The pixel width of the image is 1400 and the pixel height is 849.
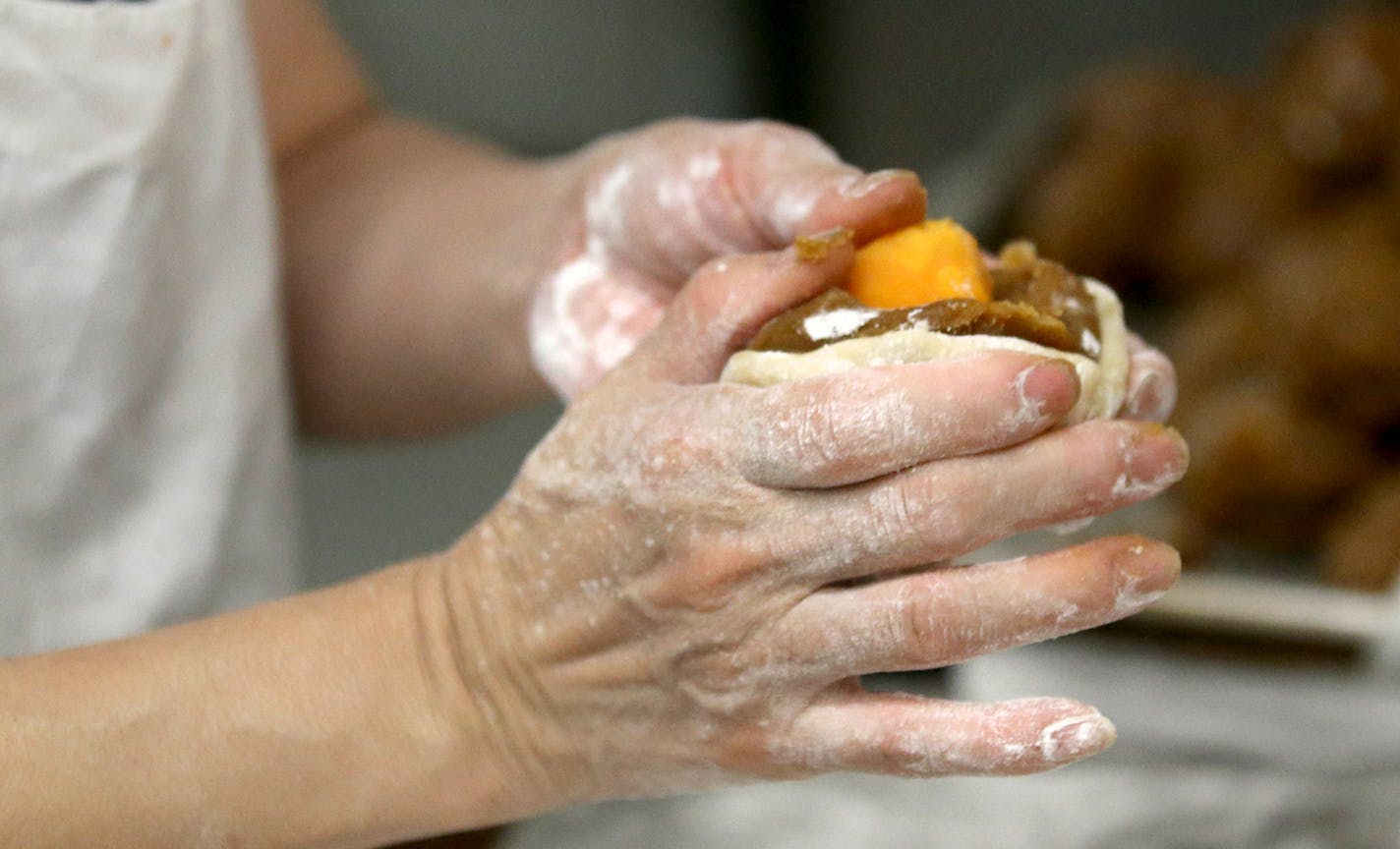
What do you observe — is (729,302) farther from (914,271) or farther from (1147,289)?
(1147,289)

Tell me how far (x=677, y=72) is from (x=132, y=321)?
1.69 m

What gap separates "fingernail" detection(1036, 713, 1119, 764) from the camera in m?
0.74

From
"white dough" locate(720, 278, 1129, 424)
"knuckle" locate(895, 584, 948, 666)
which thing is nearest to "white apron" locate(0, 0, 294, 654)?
"white dough" locate(720, 278, 1129, 424)

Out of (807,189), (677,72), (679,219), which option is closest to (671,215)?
(679,219)

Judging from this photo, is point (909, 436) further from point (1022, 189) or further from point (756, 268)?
point (1022, 189)

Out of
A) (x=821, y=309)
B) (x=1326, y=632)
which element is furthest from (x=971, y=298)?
(x=1326, y=632)

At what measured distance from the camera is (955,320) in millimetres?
784

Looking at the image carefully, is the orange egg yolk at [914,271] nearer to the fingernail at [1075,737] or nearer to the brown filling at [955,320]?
the brown filling at [955,320]

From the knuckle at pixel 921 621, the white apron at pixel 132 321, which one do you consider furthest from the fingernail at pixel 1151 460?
the white apron at pixel 132 321

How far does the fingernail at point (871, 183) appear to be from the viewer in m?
0.86

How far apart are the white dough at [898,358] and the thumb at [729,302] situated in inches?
0.7

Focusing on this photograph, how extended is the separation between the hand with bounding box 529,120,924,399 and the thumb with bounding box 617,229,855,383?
0.21 feet

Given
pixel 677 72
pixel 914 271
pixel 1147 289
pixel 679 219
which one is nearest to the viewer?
pixel 914 271

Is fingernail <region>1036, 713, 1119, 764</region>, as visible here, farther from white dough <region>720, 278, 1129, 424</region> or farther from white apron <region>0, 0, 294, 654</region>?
white apron <region>0, 0, 294, 654</region>
